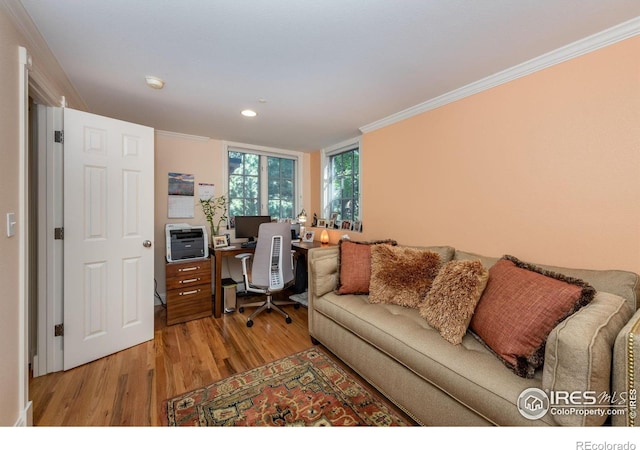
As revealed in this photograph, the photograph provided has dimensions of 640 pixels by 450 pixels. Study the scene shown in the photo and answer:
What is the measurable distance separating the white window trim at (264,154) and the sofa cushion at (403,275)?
95.6 inches

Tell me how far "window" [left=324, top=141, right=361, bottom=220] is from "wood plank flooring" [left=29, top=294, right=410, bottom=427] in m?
1.63

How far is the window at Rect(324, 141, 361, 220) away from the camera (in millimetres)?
3506

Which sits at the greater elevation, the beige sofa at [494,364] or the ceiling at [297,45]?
the ceiling at [297,45]

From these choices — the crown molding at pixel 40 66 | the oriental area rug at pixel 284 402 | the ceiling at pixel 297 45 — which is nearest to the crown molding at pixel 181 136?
the ceiling at pixel 297 45

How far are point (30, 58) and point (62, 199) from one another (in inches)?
36.6

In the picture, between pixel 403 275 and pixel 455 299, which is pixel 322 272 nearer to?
pixel 403 275

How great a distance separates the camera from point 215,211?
11.6 feet

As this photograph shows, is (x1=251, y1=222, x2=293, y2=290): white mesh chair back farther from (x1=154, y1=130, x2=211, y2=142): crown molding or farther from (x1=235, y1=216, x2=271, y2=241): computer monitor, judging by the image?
(x1=154, y1=130, x2=211, y2=142): crown molding

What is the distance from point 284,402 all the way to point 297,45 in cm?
220

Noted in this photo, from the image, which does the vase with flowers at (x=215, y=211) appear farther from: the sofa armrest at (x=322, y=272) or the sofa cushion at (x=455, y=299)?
the sofa cushion at (x=455, y=299)

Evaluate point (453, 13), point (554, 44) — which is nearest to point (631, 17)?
point (554, 44)

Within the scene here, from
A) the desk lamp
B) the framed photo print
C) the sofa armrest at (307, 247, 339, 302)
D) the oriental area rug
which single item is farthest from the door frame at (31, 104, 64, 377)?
the desk lamp

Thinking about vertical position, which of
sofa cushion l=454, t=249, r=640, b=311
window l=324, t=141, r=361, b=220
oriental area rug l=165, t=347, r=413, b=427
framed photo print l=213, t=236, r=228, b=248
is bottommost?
oriental area rug l=165, t=347, r=413, b=427

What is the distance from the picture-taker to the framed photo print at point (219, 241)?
10.3 ft
